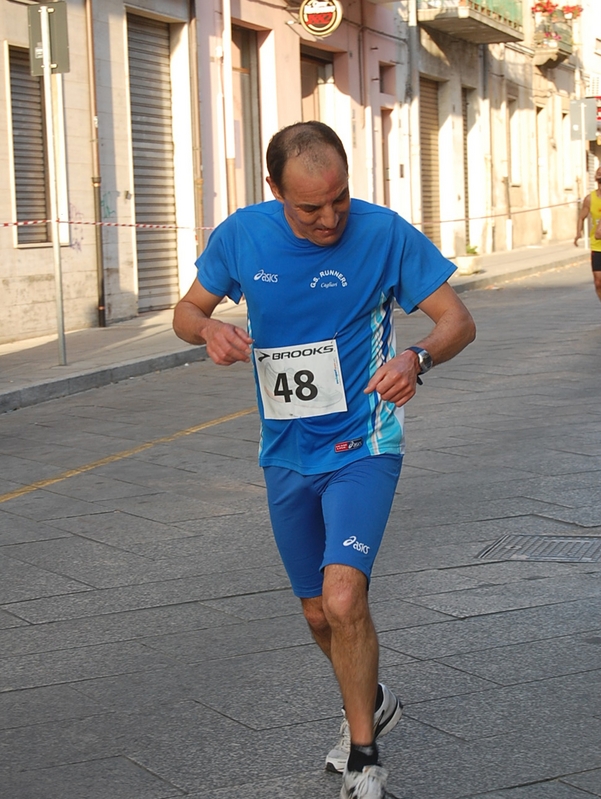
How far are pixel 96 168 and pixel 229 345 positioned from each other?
1354cm

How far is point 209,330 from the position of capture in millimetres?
3600

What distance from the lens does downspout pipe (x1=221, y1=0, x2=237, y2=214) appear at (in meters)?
19.4

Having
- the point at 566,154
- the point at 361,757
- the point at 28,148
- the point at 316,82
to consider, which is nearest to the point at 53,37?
the point at 28,148

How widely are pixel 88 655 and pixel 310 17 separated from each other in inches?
729

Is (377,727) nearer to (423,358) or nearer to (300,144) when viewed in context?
(423,358)

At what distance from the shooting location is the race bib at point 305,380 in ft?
11.6

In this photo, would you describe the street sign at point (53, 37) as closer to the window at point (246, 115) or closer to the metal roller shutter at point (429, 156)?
the window at point (246, 115)

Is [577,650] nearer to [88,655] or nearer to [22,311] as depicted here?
[88,655]

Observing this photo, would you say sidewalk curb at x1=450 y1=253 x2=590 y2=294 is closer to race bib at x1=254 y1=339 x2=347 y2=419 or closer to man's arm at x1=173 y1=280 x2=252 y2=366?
man's arm at x1=173 y1=280 x2=252 y2=366

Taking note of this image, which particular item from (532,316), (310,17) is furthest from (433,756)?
(310,17)

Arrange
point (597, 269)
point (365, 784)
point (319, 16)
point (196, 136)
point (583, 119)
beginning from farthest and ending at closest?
point (583, 119) < point (319, 16) < point (196, 136) < point (597, 269) < point (365, 784)

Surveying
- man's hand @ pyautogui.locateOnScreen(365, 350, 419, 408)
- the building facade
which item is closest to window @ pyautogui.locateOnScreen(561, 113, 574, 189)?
the building facade

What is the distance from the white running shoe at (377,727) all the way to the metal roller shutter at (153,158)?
14813 mm

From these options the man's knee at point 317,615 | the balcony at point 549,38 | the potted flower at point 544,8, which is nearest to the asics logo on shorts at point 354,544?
the man's knee at point 317,615
